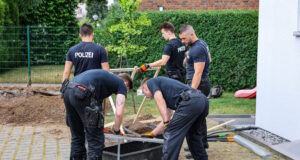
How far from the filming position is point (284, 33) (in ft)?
26.0

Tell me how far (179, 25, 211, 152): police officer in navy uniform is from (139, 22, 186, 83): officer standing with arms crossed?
976 millimetres

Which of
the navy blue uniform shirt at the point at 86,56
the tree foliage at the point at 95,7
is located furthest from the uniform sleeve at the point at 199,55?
the tree foliage at the point at 95,7

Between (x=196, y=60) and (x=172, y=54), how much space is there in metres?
1.44

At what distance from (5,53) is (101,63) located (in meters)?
8.47

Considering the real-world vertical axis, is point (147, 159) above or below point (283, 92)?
below

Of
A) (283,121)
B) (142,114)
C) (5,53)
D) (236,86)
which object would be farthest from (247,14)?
(5,53)

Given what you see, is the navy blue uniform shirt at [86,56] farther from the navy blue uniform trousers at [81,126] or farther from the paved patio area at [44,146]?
the paved patio area at [44,146]

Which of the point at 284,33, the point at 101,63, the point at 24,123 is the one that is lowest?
the point at 24,123

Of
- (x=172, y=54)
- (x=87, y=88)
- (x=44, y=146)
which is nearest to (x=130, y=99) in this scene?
(x=172, y=54)

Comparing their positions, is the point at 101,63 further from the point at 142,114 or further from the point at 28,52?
the point at 28,52

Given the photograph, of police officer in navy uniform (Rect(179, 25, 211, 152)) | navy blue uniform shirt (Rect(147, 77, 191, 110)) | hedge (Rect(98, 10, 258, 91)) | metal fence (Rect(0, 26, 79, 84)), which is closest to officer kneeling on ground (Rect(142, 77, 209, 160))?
navy blue uniform shirt (Rect(147, 77, 191, 110))

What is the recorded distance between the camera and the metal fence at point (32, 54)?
14102 millimetres

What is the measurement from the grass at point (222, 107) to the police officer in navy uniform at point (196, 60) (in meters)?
3.36

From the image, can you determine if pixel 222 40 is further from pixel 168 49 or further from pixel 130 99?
pixel 168 49
